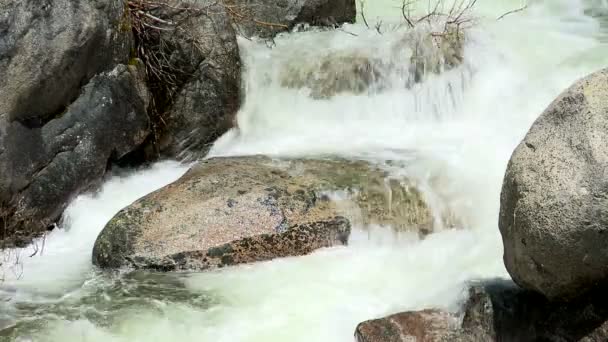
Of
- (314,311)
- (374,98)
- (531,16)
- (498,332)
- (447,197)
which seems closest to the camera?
(498,332)

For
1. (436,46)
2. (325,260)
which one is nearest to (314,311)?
(325,260)

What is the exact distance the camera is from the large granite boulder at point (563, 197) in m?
3.21

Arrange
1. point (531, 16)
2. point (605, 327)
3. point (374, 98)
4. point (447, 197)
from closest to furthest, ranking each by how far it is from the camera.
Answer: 1. point (605, 327)
2. point (447, 197)
3. point (374, 98)
4. point (531, 16)

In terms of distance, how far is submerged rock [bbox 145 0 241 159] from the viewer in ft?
24.2

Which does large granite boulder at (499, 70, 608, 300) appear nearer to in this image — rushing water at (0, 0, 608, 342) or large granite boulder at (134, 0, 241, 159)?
rushing water at (0, 0, 608, 342)

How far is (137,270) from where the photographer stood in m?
5.45

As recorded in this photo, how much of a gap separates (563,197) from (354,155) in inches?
152

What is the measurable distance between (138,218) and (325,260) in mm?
1416

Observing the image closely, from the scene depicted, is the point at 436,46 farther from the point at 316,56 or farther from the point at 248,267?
the point at 248,267

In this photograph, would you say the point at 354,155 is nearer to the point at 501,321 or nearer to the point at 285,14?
the point at 285,14

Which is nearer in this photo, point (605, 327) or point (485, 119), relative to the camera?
point (605, 327)

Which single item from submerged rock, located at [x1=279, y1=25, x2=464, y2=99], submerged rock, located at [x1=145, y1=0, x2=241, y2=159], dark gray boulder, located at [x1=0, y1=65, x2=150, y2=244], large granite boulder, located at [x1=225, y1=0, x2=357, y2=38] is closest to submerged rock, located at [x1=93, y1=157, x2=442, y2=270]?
dark gray boulder, located at [x1=0, y1=65, x2=150, y2=244]

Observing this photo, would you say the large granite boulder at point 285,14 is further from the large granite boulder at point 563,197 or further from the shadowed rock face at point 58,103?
the large granite boulder at point 563,197

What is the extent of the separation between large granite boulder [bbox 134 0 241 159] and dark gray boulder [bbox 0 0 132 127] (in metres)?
0.63
